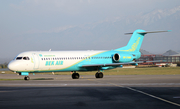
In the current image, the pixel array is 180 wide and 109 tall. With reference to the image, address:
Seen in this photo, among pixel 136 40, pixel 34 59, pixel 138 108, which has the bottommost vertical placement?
pixel 138 108

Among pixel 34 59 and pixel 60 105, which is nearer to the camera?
pixel 60 105

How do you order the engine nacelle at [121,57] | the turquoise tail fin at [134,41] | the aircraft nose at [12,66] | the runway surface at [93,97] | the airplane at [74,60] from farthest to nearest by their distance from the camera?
the turquoise tail fin at [134,41], the engine nacelle at [121,57], the airplane at [74,60], the aircraft nose at [12,66], the runway surface at [93,97]

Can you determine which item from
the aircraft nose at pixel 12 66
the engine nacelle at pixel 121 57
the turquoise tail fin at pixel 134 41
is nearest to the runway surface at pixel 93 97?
the aircraft nose at pixel 12 66

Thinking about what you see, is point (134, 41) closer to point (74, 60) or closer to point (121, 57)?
point (121, 57)

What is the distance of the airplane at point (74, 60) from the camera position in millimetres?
35688

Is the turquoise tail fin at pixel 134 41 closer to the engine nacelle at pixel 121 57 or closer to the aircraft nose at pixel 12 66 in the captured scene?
the engine nacelle at pixel 121 57

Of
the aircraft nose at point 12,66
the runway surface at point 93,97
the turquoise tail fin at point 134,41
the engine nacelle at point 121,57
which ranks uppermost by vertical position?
the turquoise tail fin at point 134,41

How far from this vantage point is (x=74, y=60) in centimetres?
3909

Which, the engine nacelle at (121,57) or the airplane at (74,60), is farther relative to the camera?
→ the engine nacelle at (121,57)

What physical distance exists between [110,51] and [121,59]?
2273 mm

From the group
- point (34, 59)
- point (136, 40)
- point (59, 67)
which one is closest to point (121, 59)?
point (136, 40)

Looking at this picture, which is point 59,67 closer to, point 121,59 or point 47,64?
point 47,64

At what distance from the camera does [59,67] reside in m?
37.8

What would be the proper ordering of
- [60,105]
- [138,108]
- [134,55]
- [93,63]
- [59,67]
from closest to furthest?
[138,108], [60,105], [59,67], [93,63], [134,55]
